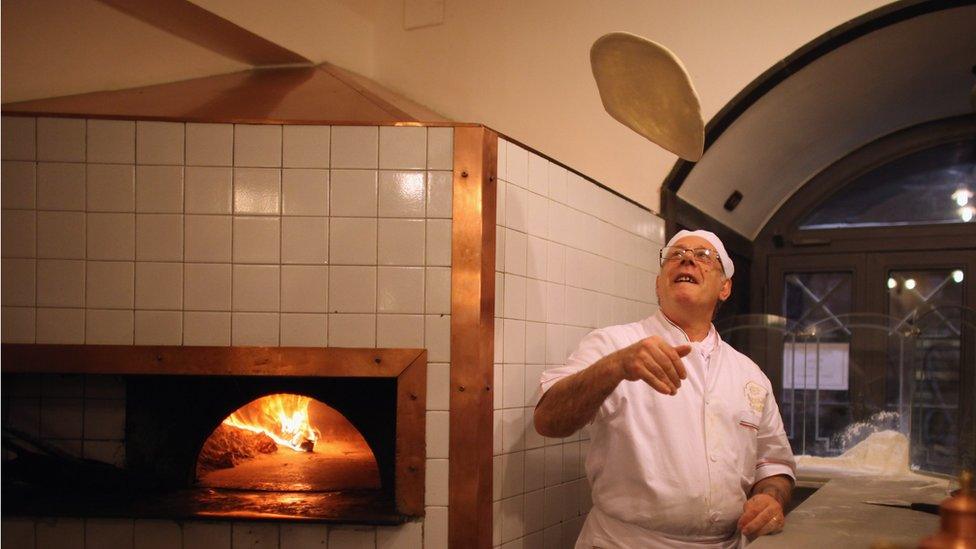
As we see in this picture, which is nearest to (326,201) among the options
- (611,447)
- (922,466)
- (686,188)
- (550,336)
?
(550,336)

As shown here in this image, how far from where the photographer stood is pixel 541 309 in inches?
125

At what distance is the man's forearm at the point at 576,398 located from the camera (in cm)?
226

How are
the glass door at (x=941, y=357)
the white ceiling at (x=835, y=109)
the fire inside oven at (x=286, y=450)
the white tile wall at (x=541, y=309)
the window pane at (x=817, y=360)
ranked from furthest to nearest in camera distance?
the window pane at (x=817, y=360) < the glass door at (x=941, y=357) < the white ceiling at (x=835, y=109) < the fire inside oven at (x=286, y=450) < the white tile wall at (x=541, y=309)

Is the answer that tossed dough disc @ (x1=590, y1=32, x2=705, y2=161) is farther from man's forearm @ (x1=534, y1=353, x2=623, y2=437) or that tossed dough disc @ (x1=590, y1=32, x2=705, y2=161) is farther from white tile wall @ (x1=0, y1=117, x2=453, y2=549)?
man's forearm @ (x1=534, y1=353, x2=623, y2=437)

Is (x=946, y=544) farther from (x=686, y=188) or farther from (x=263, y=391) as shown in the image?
(x=686, y=188)

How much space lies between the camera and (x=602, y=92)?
2.84 metres

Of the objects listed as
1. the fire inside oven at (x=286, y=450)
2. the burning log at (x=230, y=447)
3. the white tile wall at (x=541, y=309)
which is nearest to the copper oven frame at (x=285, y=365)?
the white tile wall at (x=541, y=309)

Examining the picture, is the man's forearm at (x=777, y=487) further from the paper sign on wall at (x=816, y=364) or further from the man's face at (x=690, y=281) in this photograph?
the paper sign on wall at (x=816, y=364)

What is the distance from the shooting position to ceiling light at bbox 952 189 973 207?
4637mm

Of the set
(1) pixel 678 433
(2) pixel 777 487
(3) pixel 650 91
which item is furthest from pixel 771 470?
(3) pixel 650 91

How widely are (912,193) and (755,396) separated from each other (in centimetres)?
260

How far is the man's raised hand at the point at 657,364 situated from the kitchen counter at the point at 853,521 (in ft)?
1.34

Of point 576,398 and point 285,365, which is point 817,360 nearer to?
point 576,398

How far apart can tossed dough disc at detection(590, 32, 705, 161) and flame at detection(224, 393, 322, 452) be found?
1685 millimetres
